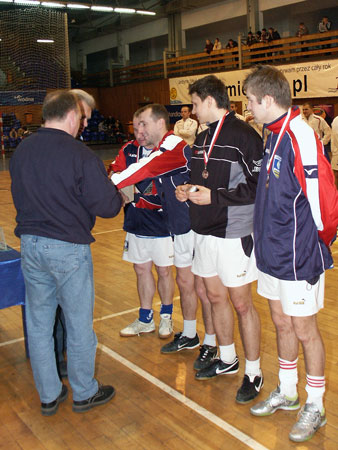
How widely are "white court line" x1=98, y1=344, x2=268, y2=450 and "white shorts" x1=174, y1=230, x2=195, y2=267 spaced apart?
795mm

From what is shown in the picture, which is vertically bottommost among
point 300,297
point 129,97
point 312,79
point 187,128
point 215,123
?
point 300,297

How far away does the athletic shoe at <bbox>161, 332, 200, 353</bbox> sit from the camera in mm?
3719

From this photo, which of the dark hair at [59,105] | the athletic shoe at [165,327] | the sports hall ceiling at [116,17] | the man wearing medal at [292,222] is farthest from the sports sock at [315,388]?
the sports hall ceiling at [116,17]

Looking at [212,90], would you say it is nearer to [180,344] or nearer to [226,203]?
[226,203]

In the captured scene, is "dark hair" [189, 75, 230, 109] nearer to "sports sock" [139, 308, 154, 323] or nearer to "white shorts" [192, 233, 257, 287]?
"white shorts" [192, 233, 257, 287]

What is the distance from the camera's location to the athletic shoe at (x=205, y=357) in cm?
342

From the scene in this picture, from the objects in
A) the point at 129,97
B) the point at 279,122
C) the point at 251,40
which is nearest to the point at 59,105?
the point at 279,122

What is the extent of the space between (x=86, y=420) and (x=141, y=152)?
1928 mm

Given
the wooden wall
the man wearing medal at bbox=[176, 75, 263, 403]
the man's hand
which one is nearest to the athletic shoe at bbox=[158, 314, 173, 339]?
the man wearing medal at bbox=[176, 75, 263, 403]

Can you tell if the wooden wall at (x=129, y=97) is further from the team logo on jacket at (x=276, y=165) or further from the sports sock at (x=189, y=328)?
the team logo on jacket at (x=276, y=165)

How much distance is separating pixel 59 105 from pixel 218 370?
1.92 m

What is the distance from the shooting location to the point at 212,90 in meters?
2.95

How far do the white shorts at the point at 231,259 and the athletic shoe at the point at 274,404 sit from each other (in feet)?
2.13

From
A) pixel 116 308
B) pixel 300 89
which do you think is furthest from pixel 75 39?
pixel 116 308
